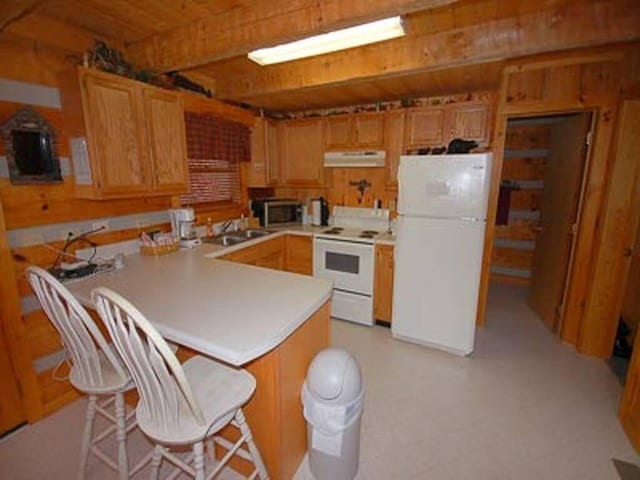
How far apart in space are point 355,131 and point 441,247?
1688mm

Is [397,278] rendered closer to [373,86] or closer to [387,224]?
[387,224]

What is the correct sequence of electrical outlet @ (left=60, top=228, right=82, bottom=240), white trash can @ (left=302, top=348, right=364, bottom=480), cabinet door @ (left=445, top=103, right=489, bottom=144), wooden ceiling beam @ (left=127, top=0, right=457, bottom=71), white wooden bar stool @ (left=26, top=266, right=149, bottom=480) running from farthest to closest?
1. cabinet door @ (left=445, top=103, right=489, bottom=144)
2. electrical outlet @ (left=60, top=228, right=82, bottom=240)
3. wooden ceiling beam @ (left=127, top=0, right=457, bottom=71)
4. white trash can @ (left=302, top=348, right=364, bottom=480)
5. white wooden bar stool @ (left=26, top=266, right=149, bottom=480)

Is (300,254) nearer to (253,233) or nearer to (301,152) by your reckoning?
(253,233)

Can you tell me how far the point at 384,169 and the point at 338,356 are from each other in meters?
2.54

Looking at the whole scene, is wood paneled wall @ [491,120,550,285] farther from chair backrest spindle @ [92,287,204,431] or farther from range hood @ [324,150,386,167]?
chair backrest spindle @ [92,287,204,431]

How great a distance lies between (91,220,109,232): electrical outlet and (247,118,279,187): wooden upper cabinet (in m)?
1.69

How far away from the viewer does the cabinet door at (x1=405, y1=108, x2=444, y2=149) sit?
318 centimetres

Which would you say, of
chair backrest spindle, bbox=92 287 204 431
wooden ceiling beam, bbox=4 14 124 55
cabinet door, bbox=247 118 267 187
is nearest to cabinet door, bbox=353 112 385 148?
cabinet door, bbox=247 118 267 187

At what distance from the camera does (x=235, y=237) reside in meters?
3.29

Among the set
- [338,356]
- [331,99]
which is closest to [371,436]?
[338,356]

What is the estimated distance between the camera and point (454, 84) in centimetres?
300

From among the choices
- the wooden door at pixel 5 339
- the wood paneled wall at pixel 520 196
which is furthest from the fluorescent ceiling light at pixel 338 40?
the wood paneled wall at pixel 520 196

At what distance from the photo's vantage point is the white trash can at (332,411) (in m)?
1.42

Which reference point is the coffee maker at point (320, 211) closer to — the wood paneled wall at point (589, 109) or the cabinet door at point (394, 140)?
the cabinet door at point (394, 140)
